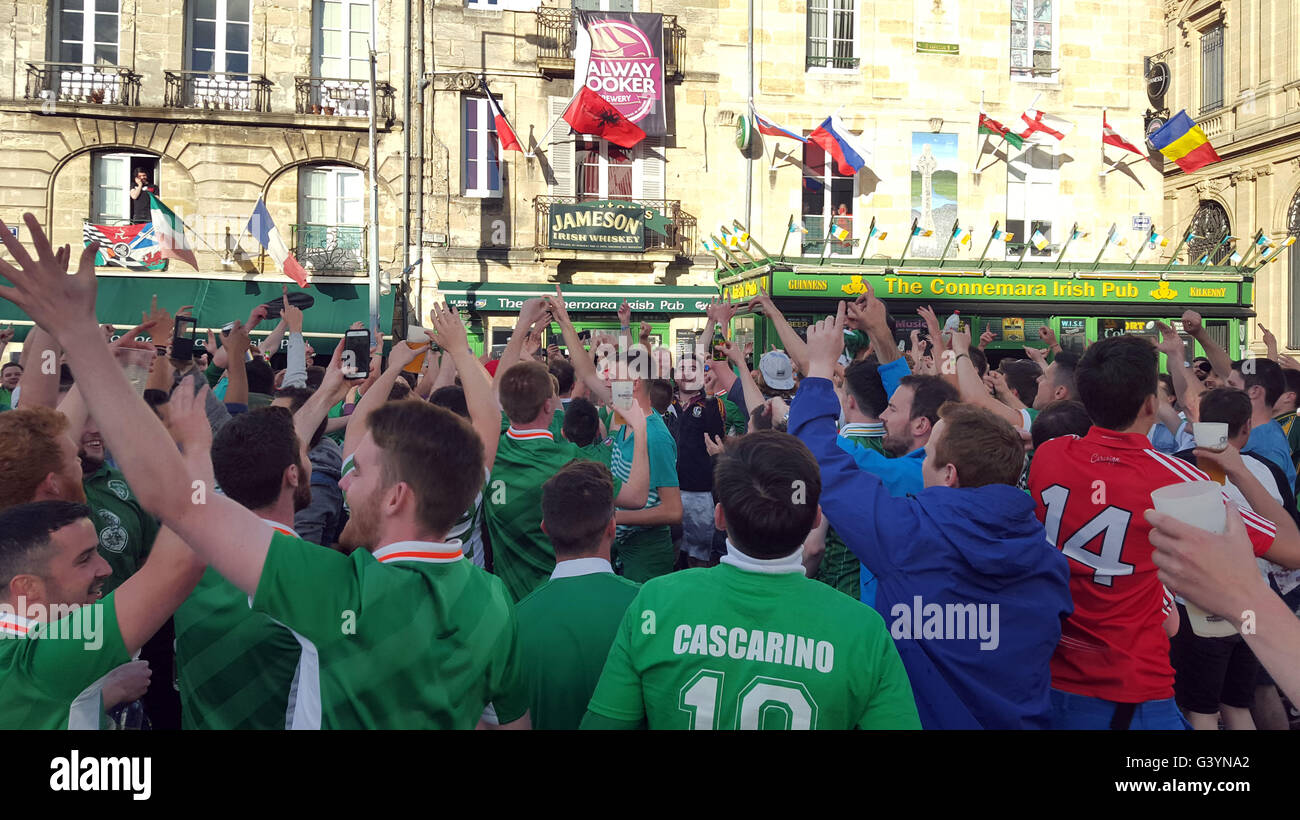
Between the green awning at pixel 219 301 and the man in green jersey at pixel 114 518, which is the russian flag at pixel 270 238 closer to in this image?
the green awning at pixel 219 301

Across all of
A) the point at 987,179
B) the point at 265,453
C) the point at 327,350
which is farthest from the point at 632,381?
the point at 987,179

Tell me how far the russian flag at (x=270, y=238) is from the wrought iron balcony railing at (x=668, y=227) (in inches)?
192

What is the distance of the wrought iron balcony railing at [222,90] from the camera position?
62.3 feet

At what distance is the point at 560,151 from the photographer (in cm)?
1981

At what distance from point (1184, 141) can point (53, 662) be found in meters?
20.9

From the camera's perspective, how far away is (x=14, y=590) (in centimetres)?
221

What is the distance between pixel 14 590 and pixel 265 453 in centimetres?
67

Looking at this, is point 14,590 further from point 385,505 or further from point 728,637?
point 728,637

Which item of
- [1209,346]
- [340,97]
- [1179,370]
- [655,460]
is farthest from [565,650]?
[340,97]

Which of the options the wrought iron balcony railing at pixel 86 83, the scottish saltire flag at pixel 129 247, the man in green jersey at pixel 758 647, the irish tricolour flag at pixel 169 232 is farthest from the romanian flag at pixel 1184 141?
the wrought iron balcony railing at pixel 86 83

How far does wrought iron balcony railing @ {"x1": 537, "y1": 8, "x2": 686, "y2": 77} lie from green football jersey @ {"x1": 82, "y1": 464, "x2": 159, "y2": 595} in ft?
56.7

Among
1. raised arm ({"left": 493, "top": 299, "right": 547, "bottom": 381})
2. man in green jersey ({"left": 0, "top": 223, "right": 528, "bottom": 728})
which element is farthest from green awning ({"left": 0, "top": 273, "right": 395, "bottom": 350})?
man in green jersey ({"left": 0, "top": 223, "right": 528, "bottom": 728})

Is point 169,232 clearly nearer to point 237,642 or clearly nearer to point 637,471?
point 637,471

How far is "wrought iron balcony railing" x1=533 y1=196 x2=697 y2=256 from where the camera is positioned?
19.6m
